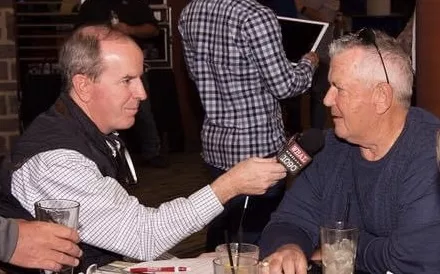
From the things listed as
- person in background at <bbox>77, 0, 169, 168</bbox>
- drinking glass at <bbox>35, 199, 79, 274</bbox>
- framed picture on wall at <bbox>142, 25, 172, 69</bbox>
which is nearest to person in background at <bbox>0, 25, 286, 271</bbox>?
drinking glass at <bbox>35, 199, 79, 274</bbox>

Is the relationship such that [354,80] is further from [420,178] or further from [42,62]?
[42,62]

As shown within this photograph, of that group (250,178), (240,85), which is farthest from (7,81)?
(250,178)

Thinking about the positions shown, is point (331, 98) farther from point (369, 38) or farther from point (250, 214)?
point (250, 214)

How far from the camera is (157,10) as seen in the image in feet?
32.9

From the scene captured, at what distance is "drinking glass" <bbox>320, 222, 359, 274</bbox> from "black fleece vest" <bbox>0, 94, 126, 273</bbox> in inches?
31.5

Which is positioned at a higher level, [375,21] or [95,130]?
[95,130]

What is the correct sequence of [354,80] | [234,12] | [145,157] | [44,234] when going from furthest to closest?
1. [145,157]
2. [234,12]
3. [354,80]
4. [44,234]

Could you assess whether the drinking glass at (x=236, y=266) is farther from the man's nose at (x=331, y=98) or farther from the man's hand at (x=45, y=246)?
the man's nose at (x=331, y=98)

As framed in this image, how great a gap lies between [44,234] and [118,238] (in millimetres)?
452

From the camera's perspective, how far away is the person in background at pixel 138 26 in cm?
789

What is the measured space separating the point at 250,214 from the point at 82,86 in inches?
65.0

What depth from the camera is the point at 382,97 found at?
9.73ft

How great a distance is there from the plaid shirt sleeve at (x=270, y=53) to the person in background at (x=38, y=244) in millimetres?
2124

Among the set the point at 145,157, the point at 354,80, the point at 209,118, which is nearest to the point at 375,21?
the point at 145,157
